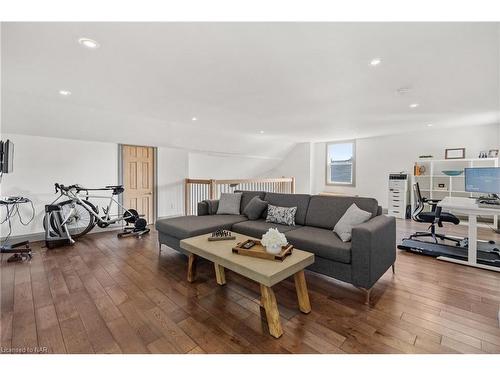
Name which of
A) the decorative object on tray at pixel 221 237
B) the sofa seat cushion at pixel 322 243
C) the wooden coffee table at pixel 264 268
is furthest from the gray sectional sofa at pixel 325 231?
the decorative object on tray at pixel 221 237

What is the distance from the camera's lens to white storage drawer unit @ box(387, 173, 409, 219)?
595cm

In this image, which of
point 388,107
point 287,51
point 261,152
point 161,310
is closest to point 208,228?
point 161,310

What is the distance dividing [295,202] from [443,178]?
476 cm

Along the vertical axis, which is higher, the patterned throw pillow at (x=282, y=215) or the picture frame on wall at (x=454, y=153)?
the picture frame on wall at (x=454, y=153)

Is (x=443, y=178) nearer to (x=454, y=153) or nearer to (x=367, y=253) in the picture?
(x=454, y=153)

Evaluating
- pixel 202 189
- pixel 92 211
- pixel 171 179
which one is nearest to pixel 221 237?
pixel 92 211

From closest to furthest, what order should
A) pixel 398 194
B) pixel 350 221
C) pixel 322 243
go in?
pixel 322 243 < pixel 350 221 < pixel 398 194

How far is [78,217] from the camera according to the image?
4.31 metres

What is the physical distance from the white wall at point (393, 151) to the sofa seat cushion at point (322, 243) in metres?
5.01

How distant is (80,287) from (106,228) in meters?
2.75

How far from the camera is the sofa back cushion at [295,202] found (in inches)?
133

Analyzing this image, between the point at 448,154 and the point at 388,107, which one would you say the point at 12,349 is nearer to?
the point at 388,107

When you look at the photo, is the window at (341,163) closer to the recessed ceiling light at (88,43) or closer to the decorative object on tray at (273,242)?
the decorative object on tray at (273,242)

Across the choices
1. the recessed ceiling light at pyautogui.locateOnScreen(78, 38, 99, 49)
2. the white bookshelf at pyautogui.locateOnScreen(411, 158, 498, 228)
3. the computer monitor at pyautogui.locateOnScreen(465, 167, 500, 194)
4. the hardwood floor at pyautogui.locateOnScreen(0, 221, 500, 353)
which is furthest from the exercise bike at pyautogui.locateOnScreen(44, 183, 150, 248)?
the white bookshelf at pyautogui.locateOnScreen(411, 158, 498, 228)
